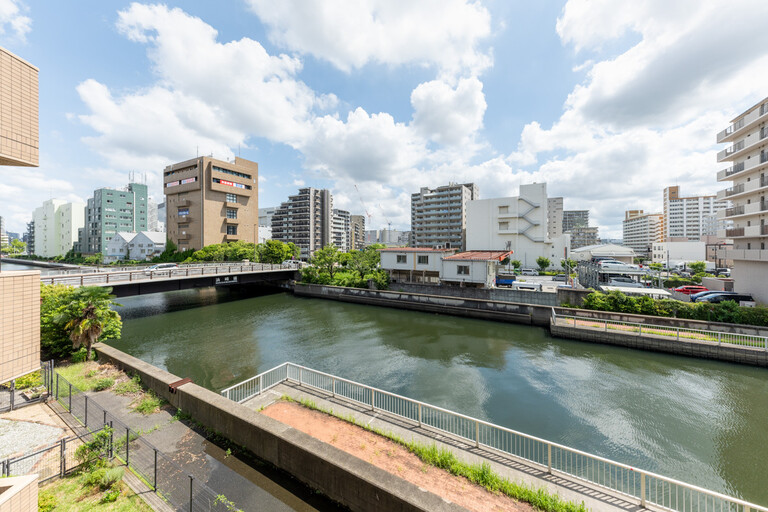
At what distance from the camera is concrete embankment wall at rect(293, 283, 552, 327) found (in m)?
27.2

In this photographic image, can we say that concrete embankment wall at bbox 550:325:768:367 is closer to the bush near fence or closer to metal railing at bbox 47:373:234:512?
the bush near fence

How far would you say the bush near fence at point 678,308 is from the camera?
20.5 metres

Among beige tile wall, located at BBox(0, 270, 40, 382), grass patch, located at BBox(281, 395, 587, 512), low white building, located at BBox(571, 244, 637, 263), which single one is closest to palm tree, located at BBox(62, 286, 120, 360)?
beige tile wall, located at BBox(0, 270, 40, 382)

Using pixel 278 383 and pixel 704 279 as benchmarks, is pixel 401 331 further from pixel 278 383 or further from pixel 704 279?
pixel 704 279

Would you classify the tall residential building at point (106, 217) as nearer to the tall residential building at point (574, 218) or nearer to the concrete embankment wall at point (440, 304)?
the concrete embankment wall at point (440, 304)

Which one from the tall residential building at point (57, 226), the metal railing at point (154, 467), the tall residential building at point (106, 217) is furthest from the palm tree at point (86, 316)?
the tall residential building at point (57, 226)

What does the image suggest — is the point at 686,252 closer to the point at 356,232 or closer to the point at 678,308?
the point at 678,308

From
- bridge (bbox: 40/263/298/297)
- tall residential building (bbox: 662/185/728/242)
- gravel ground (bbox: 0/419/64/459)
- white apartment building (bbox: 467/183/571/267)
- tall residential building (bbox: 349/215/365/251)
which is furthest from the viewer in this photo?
tall residential building (bbox: 349/215/365/251)

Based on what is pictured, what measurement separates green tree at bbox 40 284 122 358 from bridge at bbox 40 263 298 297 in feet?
25.4

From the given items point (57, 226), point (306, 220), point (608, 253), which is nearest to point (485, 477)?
point (608, 253)

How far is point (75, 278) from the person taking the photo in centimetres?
2391

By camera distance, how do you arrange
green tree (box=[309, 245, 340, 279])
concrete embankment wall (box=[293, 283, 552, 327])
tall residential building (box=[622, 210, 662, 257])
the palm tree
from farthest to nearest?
tall residential building (box=[622, 210, 662, 257]) < green tree (box=[309, 245, 340, 279]) < concrete embankment wall (box=[293, 283, 552, 327]) < the palm tree

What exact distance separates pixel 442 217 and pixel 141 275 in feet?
240

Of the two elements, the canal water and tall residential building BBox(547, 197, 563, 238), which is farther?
tall residential building BBox(547, 197, 563, 238)
